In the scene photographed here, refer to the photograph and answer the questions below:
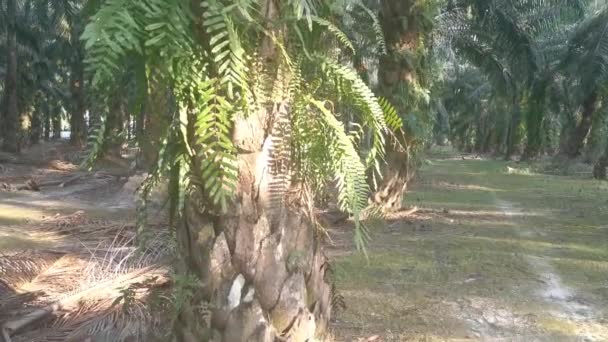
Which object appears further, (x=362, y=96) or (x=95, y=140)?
(x=362, y=96)

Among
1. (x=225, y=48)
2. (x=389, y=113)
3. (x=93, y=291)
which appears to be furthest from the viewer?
(x=93, y=291)

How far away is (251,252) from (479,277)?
12.9 ft

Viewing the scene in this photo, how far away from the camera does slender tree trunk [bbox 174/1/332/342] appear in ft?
7.57

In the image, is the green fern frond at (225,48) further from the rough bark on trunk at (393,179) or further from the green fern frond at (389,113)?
the rough bark on trunk at (393,179)

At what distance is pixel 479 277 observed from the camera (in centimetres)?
575

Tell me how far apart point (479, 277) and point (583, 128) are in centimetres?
2194

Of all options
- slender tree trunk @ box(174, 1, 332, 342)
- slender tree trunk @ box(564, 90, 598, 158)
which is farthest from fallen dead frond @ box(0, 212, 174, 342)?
slender tree trunk @ box(564, 90, 598, 158)

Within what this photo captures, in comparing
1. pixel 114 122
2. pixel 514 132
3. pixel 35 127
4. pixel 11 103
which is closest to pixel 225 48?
pixel 114 122

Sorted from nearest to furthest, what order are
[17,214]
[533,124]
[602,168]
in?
[17,214] < [602,168] < [533,124]

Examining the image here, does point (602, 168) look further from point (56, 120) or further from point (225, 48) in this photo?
point (56, 120)

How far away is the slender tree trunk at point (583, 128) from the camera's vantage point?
2389 cm

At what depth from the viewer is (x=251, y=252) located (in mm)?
2338

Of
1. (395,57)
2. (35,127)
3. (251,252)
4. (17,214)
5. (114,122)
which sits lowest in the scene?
(17,214)

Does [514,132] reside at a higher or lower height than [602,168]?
higher
